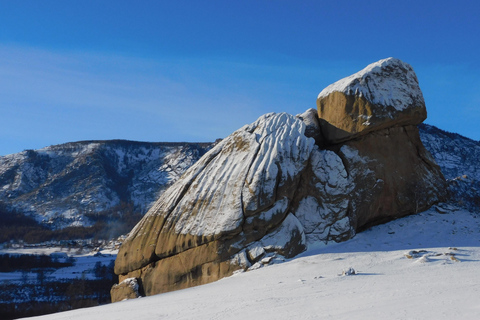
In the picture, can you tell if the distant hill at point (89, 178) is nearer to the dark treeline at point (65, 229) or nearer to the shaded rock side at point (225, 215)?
the dark treeline at point (65, 229)

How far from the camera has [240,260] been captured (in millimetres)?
18297

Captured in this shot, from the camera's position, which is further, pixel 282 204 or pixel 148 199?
pixel 148 199

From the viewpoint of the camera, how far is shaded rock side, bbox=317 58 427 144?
21.8 metres

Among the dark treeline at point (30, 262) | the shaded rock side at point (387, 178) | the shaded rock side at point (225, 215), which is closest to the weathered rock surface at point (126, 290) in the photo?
the shaded rock side at point (225, 215)

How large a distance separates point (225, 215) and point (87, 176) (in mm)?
136293

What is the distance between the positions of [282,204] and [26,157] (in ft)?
517

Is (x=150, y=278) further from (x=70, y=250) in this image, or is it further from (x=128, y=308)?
(x=70, y=250)

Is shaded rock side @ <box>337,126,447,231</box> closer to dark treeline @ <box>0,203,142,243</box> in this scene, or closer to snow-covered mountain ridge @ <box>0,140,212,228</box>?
dark treeline @ <box>0,203,142,243</box>

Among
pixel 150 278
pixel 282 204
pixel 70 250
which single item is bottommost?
pixel 70 250

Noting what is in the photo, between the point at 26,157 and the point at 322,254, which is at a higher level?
the point at 26,157

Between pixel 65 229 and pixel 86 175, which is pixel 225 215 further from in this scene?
pixel 86 175

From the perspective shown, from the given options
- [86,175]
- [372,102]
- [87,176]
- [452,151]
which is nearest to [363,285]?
[372,102]

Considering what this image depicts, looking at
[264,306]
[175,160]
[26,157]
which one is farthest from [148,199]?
[264,306]

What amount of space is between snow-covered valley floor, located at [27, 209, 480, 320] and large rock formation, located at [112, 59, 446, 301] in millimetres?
1040
